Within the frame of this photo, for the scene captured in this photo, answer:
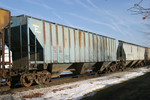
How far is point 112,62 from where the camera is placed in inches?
759

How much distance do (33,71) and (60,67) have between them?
2.36 metres

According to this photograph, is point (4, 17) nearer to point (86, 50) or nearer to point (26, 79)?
point (26, 79)

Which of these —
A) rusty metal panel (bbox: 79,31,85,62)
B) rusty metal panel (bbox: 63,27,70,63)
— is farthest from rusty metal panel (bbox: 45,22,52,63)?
rusty metal panel (bbox: 79,31,85,62)

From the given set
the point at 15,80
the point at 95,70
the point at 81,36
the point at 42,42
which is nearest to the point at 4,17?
the point at 42,42

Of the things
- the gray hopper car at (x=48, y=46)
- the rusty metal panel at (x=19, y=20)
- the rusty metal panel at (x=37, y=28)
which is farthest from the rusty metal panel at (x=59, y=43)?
the rusty metal panel at (x=19, y=20)

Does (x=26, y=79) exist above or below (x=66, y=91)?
above

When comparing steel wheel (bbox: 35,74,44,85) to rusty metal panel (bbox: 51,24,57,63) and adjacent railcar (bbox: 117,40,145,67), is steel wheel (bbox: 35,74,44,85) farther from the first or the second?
adjacent railcar (bbox: 117,40,145,67)

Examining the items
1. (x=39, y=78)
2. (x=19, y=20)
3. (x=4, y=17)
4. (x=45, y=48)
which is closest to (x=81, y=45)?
(x=45, y=48)

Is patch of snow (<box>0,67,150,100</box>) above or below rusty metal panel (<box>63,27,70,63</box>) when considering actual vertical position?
below

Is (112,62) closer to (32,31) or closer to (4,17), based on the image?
(32,31)

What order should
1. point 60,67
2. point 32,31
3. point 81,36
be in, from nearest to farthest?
point 32,31 < point 60,67 < point 81,36

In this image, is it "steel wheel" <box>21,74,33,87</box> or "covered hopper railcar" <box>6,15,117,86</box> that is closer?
"steel wheel" <box>21,74,33,87</box>

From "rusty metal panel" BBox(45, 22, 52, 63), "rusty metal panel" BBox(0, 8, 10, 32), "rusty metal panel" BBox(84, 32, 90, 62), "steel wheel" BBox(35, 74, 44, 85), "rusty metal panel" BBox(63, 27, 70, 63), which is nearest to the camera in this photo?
"rusty metal panel" BBox(0, 8, 10, 32)

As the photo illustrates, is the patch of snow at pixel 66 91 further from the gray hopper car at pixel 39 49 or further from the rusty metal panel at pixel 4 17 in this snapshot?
the rusty metal panel at pixel 4 17
